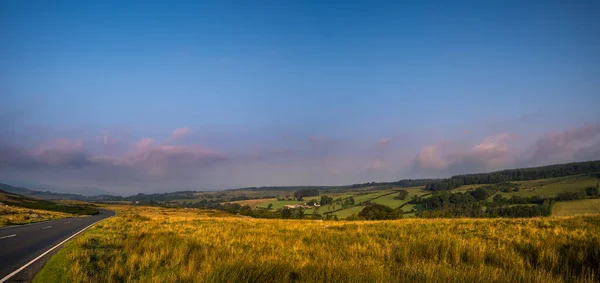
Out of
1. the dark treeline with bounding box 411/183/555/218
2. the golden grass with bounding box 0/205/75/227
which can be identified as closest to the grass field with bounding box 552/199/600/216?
the dark treeline with bounding box 411/183/555/218

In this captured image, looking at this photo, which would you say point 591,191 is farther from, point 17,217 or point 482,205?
point 17,217

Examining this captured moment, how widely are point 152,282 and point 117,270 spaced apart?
11.0 ft

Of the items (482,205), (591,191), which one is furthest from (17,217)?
(591,191)

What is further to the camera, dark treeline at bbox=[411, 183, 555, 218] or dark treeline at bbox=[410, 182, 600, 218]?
dark treeline at bbox=[410, 182, 600, 218]

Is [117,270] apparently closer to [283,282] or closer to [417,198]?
[283,282]

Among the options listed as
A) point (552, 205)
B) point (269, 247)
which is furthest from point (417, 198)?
point (269, 247)

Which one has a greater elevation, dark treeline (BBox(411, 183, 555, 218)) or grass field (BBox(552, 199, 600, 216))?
grass field (BBox(552, 199, 600, 216))

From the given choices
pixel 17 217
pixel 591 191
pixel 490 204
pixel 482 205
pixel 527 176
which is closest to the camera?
pixel 17 217

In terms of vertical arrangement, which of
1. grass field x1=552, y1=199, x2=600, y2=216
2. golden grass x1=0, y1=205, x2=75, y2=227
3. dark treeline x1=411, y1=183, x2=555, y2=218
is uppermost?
golden grass x1=0, y1=205, x2=75, y2=227

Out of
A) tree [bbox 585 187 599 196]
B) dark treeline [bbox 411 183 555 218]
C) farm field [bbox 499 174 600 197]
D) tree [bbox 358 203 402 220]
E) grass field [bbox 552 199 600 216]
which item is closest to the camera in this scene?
grass field [bbox 552 199 600 216]

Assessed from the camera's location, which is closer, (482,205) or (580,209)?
(580,209)

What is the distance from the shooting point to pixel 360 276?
525 centimetres

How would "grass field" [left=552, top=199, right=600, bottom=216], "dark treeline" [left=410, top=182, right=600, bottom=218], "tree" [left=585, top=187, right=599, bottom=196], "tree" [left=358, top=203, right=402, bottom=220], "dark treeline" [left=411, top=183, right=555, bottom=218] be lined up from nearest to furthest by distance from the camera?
"grass field" [left=552, top=199, right=600, bottom=216]
"tree" [left=358, top=203, right=402, bottom=220]
"dark treeline" [left=411, top=183, right=555, bottom=218]
"dark treeline" [left=410, top=182, right=600, bottom=218]
"tree" [left=585, top=187, right=599, bottom=196]

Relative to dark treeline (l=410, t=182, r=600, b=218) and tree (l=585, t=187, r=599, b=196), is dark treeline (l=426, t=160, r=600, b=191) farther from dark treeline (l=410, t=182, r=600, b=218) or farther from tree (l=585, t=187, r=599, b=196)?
tree (l=585, t=187, r=599, b=196)
